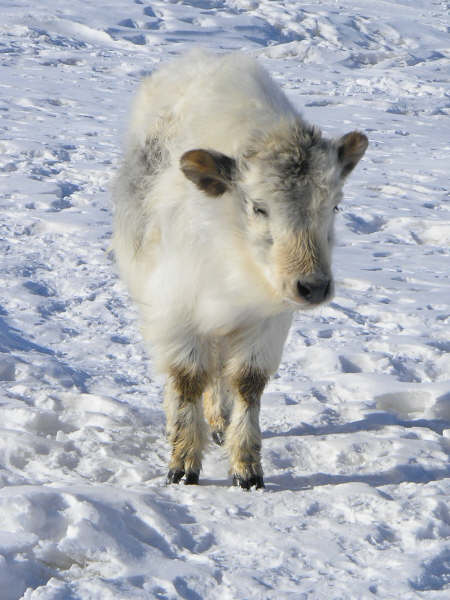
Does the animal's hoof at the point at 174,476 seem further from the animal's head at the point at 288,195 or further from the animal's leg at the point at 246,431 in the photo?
the animal's head at the point at 288,195

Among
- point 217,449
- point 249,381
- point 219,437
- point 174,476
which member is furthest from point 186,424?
point 219,437

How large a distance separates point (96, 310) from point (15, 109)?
19.4ft

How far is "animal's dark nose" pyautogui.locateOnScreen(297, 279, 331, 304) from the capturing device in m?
3.26

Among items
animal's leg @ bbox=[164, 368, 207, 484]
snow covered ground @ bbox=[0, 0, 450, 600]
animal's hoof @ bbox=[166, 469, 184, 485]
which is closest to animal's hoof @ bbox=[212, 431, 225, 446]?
snow covered ground @ bbox=[0, 0, 450, 600]

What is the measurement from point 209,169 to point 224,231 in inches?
10.1

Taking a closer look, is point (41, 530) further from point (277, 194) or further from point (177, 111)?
point (177, 111)

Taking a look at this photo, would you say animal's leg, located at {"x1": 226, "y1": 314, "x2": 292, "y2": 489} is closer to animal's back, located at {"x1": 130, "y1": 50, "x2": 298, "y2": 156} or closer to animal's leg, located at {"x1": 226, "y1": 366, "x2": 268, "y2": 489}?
animal's leg, located at {"x1": 226, "y1": 366, "x2": 268, "y2": 489}

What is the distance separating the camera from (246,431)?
13.3 ft

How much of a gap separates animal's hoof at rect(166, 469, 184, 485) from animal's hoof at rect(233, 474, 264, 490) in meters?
0.24

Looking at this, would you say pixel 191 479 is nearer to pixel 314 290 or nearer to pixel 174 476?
Result: pixel 174 476

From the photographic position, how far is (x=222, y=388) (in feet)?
15.6

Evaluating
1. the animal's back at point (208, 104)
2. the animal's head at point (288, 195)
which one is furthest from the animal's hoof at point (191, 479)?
the animal's back at point (208, 104)

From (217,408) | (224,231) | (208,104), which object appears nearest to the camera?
(224,231)

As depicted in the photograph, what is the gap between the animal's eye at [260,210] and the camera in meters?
3.44
